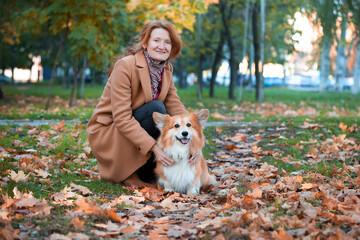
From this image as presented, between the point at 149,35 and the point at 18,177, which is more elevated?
the point at 149,35

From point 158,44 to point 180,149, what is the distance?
1.17m

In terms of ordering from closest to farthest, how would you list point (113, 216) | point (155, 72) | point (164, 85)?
1. point (113, 216)
2. point (155, 72)
3. point (164, 85)

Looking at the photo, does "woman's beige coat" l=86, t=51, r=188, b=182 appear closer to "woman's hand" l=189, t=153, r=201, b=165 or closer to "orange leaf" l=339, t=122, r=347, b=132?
"woman's hand" l=189, t=153, r=201, b=165

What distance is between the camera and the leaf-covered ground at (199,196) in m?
2.92

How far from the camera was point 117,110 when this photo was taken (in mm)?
4273

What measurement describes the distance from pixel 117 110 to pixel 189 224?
158 centimetres

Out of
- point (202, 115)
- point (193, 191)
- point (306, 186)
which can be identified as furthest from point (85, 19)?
point (306, 186)

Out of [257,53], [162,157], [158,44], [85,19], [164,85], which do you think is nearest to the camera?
[162,157]

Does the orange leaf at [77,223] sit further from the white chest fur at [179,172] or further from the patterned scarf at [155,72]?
the patterned scarf at [155,72]

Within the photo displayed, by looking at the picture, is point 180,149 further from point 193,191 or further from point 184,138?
point 193,191

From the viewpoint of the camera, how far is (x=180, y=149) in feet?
14.2

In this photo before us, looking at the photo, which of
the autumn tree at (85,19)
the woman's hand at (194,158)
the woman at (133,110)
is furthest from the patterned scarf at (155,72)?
the autumn tree at (85,19)

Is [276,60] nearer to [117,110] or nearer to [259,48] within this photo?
[259,48]

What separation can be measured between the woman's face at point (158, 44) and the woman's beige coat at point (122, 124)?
140 mm
